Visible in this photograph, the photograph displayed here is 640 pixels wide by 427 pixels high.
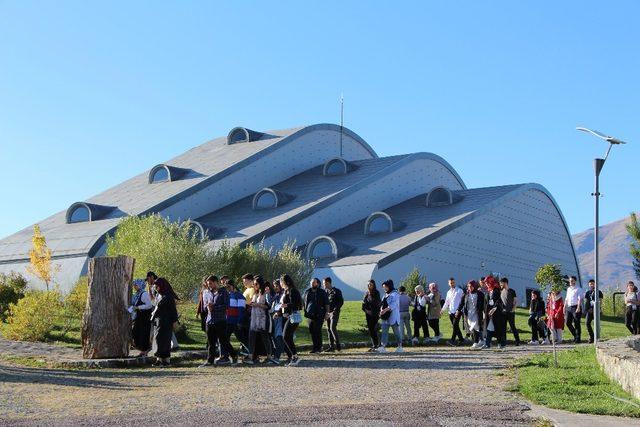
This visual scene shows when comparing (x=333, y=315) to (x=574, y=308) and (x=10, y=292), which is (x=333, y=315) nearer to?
(x=574, y=308)

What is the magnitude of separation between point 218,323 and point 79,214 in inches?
1806

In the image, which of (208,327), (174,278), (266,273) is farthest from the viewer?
(266,273)

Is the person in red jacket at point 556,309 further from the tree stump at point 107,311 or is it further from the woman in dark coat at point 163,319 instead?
the tree stump at point 107,311

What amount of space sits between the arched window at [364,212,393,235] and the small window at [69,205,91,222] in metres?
18.0

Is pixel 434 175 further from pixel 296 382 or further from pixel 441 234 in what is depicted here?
pixel 296 382

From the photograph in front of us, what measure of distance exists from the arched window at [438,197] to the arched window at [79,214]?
860 inches

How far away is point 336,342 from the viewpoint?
22.7 m

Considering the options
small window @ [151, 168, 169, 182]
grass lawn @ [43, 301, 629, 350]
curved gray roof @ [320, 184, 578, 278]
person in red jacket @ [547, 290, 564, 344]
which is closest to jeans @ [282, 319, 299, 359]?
grass lawn @ [43, 301, 629, 350]

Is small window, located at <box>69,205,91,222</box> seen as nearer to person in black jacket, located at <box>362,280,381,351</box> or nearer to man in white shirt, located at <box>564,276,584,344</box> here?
person in black jacket, located at <box>362,280,381,351</box>

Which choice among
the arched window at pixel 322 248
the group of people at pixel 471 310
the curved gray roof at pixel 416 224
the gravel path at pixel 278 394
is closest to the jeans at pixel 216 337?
the gravel path at pixel 278 394

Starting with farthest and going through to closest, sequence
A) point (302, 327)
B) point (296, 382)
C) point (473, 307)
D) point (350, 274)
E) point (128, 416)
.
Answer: point (350, 274) < point (302, 327) < point (473, 307) < point (296, 382) < point (128, 416)

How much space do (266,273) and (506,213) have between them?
28.2 meters

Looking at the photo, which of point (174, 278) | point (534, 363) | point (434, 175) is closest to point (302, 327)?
point (174, 278)

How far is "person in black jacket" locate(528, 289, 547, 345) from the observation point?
2458 centimetres
